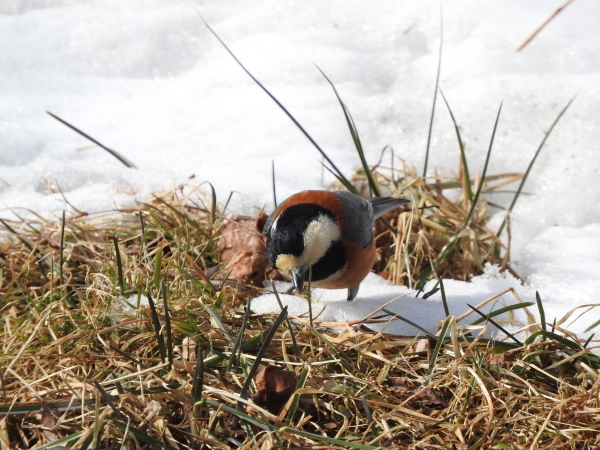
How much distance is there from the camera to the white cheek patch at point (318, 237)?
3096mm

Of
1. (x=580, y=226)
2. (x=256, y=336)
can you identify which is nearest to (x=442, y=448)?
(x=256, y=336)

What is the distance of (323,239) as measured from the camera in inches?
126

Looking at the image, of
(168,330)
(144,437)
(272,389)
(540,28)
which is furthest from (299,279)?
(540,28)

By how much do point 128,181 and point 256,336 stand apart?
7.61 feet

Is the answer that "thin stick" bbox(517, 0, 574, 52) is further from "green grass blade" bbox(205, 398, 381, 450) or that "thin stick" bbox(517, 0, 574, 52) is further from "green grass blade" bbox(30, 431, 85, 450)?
"green grass blade" bbox(30, 431, 85, 450)

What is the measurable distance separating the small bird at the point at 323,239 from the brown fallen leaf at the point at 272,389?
2.18ft

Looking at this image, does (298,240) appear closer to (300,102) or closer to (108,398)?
(108,398)

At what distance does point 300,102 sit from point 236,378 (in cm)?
351

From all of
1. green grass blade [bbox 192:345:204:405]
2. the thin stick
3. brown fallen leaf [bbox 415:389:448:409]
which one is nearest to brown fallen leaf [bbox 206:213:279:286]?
green grass blade [bbox 192:345:204:405]

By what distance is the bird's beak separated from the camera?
3.05 m

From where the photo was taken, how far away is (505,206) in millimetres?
4715

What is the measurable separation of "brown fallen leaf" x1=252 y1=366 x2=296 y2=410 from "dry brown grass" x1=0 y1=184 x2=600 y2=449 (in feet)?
0.20

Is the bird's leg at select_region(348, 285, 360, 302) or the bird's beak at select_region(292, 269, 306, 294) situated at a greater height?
the bird's beak at select_region(292, 269, 306, 294)

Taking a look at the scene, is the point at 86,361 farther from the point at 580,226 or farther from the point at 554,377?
the point at 580,226
